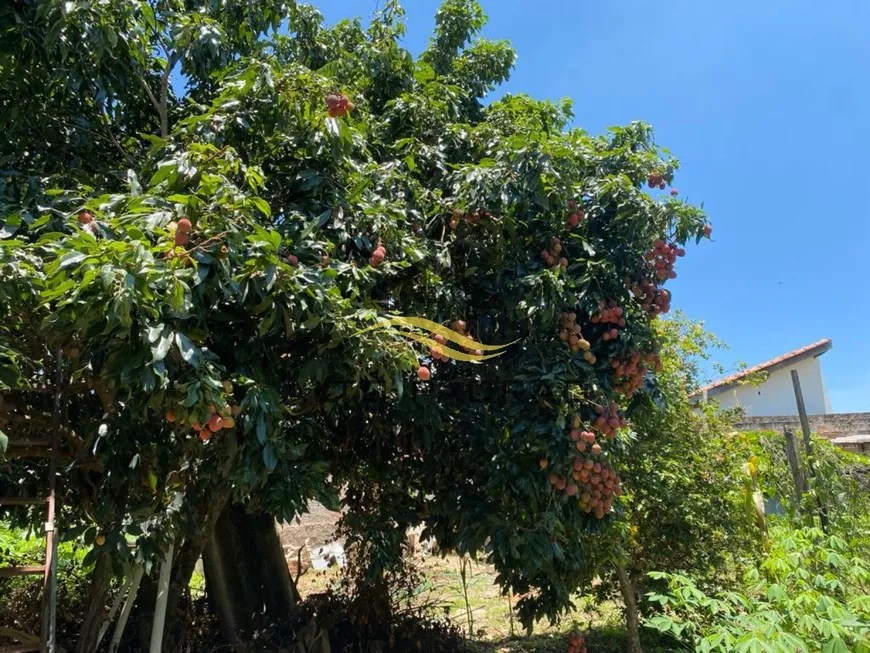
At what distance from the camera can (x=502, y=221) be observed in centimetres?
377

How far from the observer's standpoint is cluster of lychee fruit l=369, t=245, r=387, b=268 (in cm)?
325

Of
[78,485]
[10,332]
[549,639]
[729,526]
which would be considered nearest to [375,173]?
[10,332]

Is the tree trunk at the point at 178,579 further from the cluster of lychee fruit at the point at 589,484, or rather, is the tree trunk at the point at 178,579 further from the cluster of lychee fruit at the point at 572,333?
the cluster of lychee fruit at the point at 572,333

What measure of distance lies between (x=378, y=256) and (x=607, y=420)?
4.83ft

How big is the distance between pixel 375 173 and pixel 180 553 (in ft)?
8.94

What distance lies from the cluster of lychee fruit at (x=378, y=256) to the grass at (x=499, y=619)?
2.90 metres

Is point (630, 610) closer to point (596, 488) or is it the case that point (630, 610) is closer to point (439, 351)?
point (596, 488)

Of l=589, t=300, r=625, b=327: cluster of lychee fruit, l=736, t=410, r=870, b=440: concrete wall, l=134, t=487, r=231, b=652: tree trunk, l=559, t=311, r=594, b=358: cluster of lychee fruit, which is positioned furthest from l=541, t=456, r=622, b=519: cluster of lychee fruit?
l=736, t=410, r=870, b=440: concrete wall

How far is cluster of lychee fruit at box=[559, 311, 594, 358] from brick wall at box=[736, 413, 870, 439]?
22.1 feet

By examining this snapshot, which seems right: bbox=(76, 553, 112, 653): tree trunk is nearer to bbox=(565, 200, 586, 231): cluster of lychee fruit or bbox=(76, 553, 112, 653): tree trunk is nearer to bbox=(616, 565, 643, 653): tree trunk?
bbox=(565, 200, 586, 231): cluster of lychee fruit

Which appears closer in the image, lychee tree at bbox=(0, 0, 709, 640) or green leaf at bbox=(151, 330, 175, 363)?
green leaf at bbox=(151, 330, 175, 363)

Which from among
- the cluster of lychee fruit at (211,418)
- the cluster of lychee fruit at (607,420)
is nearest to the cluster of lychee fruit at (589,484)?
the cluster of lychee fruit at (607,420)

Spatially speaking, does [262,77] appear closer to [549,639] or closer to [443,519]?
[443,519]

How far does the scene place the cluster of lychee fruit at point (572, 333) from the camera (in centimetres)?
362
